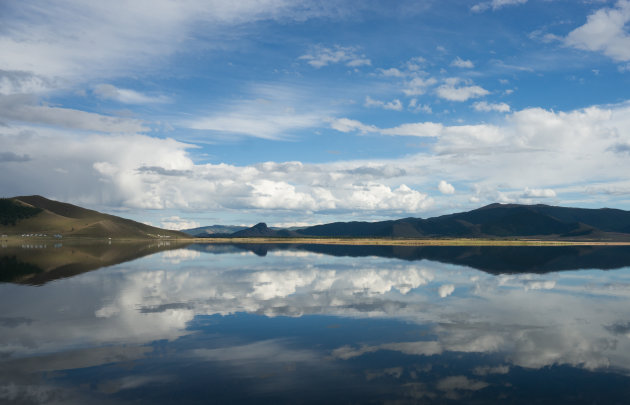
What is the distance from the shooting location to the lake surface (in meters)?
19.7

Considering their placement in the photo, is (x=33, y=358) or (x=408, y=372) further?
(x=33, y=358)

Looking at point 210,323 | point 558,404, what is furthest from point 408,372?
point 210,323

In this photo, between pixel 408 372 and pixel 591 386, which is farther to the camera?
pixel 408 372

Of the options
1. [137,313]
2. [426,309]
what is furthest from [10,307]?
[426,309]

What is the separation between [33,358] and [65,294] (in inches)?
1017

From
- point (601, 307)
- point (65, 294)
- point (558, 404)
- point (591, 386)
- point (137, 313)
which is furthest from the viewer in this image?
point (65, 294)

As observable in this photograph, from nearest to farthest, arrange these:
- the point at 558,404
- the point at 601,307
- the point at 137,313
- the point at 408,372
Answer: the point at 558,404 → the point at 408,372 → the point at 137,313 → the point at 601,307

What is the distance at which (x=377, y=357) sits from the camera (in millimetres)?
25000

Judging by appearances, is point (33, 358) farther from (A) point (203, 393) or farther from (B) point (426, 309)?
(B) point (426, 309)

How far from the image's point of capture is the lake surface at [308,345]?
1966 centimetres

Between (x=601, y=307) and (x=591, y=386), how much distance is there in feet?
93.7

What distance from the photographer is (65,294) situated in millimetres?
47156

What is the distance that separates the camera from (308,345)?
27.8 meters

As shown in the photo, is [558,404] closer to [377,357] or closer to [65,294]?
[377,357]
